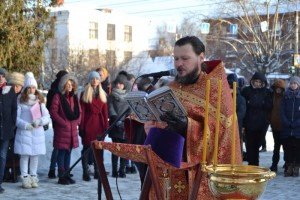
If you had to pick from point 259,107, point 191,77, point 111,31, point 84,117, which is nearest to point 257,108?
point 259,107

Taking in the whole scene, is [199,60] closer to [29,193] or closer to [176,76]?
[176,76]

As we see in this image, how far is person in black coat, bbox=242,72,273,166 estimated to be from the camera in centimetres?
1080

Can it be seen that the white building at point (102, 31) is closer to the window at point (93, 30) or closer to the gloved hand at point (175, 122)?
the window at point (93, 30)

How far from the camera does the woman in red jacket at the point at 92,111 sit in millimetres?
9594

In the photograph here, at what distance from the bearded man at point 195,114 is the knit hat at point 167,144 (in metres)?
0.06

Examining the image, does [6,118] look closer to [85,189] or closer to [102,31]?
[85,189]

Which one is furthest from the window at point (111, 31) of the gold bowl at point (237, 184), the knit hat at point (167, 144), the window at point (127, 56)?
the gold bowl at point (237, 184)

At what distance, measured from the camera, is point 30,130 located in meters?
8.77

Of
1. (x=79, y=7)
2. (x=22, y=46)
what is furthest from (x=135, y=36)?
(x=22, y=46)

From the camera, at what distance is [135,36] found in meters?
63.3

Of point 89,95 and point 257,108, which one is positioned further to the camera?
point 257,108

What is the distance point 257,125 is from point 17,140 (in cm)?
458

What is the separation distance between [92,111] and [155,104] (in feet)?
20.8

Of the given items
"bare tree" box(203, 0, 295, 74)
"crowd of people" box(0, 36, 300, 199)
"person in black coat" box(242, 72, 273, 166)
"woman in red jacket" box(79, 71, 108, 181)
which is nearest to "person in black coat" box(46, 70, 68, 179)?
"crowd of people" box(0, 36, 300, 199)
